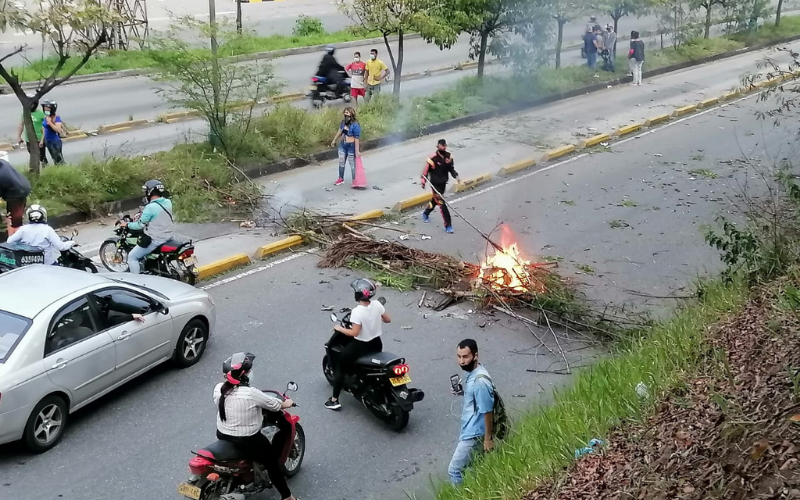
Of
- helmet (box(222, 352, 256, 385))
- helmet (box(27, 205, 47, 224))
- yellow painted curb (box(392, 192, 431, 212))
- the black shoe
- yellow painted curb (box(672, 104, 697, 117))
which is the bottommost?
the black shoe

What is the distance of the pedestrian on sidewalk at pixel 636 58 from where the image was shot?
27.0 meters

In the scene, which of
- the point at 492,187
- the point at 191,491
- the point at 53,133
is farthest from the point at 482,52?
the point at 191,491

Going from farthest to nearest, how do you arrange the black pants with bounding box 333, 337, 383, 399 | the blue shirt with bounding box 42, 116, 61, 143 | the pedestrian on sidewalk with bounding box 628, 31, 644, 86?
the pedestrian on sidewalk with bounding box 628, 31, 644, 86
the blue shirt with bounding box 42, 116, 61, 143
the black pants with bounding box 333, 337, 383, 399

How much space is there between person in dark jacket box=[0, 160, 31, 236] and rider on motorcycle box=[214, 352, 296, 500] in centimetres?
620

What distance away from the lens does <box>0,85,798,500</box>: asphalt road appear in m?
7.30

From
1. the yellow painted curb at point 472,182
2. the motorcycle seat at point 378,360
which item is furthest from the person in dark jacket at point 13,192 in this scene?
the yellow painted curb at point 472,182

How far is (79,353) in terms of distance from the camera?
7734 millimetres

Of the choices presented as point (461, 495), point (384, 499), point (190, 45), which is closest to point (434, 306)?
point (384, 499)

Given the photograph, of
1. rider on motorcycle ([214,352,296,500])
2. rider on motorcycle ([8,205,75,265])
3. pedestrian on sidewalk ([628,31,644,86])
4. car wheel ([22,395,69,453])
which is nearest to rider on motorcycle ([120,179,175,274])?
rider on motorcycle ([8,205,75,265])

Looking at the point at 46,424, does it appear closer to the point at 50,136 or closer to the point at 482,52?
the point at 50,136

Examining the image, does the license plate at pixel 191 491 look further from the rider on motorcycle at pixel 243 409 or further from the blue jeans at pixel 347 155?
the blue jeans at pixel 347 155

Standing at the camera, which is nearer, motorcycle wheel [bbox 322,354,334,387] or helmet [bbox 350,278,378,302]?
helmet [bbox 350,278,378,302]

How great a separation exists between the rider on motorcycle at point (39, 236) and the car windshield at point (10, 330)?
2611mm

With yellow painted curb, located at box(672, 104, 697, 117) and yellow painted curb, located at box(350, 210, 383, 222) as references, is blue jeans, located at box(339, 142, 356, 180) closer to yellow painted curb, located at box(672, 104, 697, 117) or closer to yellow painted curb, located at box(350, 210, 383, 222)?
yellow painted curb, located at box(350, 210, 383, 222)
